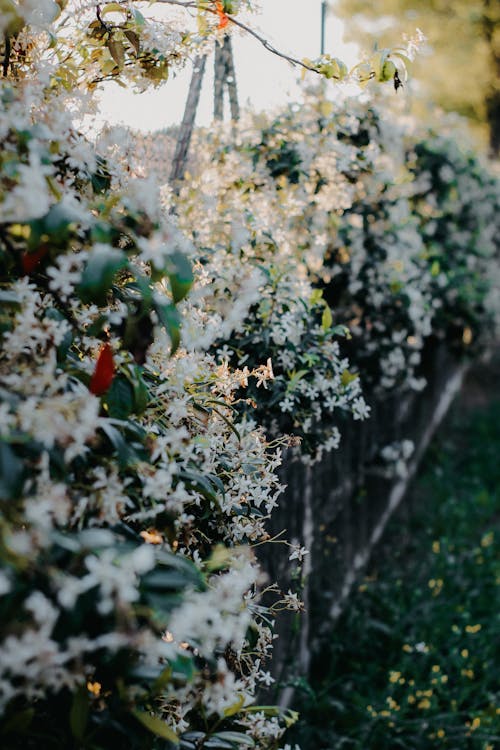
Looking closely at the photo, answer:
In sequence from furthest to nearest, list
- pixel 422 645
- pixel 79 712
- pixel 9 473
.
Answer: pixel 422 645, pixel 79 712, pixel 9 473

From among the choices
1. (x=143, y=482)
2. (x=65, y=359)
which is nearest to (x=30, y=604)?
(x=143, y=482)

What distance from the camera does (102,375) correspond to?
1212 millimetres

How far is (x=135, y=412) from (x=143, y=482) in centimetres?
13

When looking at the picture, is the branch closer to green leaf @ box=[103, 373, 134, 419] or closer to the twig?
the twig

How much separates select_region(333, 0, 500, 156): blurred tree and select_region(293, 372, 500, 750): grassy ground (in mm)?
8624

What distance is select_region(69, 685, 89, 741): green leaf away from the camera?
3.43 feet

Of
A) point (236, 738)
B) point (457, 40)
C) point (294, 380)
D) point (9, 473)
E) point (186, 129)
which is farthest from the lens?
point (457, 40)

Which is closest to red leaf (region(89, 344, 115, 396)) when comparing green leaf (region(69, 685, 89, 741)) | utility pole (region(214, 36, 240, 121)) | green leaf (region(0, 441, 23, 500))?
green leaf (region(0, 441, 23, 500))

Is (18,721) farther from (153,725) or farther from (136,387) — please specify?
(136,387)

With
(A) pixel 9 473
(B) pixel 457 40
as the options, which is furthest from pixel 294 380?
(B) pixel 457 40

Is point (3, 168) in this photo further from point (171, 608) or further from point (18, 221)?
point (171, 608)

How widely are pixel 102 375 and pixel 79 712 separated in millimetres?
528

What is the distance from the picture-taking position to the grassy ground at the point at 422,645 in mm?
2701

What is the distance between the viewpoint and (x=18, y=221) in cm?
105
